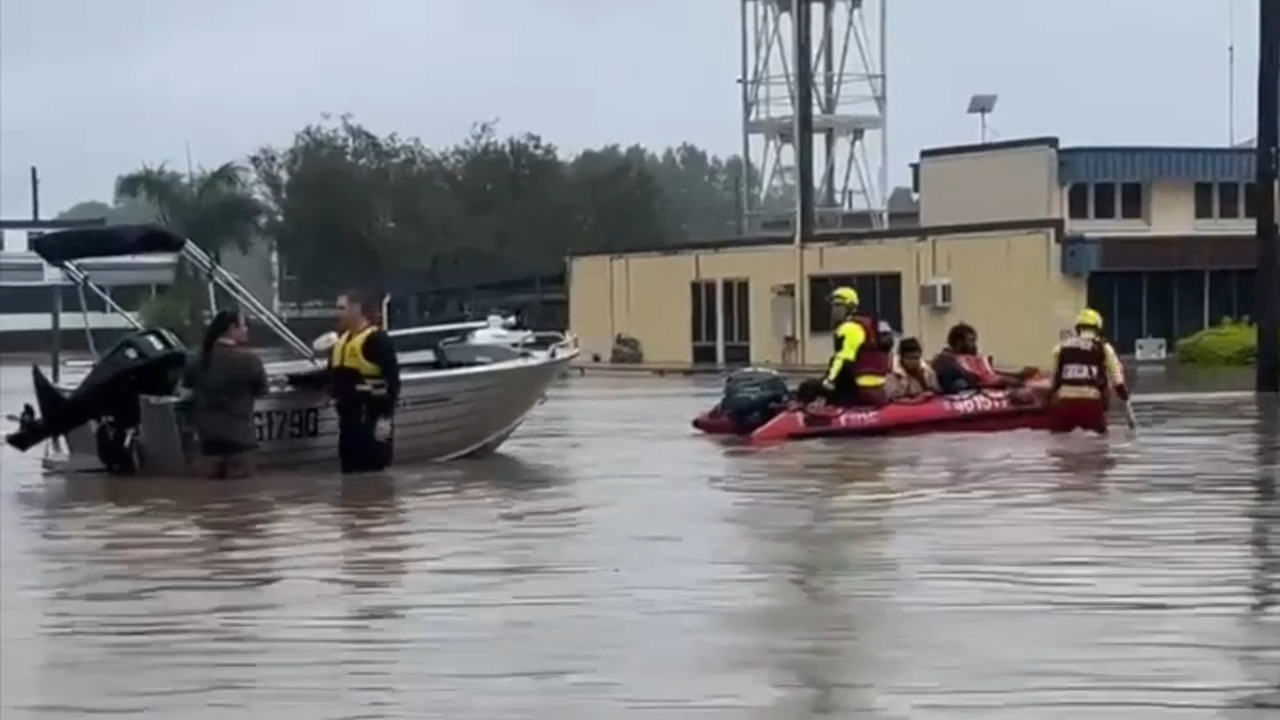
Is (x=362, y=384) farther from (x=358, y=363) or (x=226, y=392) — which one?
(x=226, y=392)

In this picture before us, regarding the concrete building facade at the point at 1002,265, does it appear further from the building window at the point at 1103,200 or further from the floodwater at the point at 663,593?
the floodwater at the point at 663,593

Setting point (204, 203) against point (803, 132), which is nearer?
point (803, 132)

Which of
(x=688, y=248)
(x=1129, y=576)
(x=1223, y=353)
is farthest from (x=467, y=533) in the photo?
(x=688, y=248)

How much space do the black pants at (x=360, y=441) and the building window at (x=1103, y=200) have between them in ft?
119

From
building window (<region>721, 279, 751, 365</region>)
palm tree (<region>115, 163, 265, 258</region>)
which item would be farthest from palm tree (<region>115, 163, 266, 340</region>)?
building window (<region>721, 279, 751, 365</region>)

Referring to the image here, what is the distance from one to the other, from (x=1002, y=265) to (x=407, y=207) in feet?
107

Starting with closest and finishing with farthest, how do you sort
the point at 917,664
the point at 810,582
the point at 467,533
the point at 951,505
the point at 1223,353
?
the point at 917,664
the point at 810,582
the point at 467,533
the point at 951,505
the point at 1223,353

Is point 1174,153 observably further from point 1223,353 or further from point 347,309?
point 347,309

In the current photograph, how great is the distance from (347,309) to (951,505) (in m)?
5.65

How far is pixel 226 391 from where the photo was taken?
19141mm

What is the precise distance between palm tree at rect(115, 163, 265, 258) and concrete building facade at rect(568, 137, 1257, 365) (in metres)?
16.1

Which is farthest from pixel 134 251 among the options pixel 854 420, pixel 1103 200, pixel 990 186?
pixel 990 186

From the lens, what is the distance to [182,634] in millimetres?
11047

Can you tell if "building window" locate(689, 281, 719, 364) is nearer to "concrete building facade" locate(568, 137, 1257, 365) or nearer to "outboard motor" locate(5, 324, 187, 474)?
"concrete building facade" locate(568, 137, 1257, 365)
